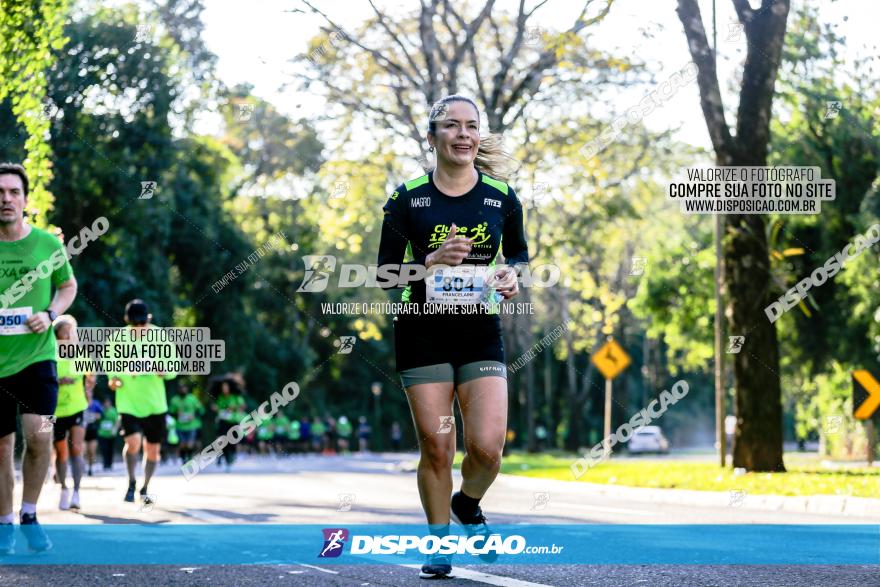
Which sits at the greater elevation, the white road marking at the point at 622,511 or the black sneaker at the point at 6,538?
the black sneaker at the point at 6,538

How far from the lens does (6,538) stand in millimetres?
7973

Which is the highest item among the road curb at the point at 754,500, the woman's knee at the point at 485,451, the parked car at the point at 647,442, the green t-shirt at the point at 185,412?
the green t-shirt at the point at 185,412

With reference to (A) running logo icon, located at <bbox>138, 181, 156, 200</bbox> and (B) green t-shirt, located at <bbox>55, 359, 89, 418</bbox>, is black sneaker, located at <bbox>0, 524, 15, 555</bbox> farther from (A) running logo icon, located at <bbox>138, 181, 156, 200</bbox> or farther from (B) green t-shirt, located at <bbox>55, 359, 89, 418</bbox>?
(A) running logo icon, located at <bbox>138, 181, 156, 200</bbox>

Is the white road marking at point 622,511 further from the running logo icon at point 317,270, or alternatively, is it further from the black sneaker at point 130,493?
the running logo icon at point 317,270

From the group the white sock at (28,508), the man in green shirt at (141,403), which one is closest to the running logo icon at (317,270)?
the man in green shirt at (141,403)

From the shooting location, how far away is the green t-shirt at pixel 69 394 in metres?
13.7

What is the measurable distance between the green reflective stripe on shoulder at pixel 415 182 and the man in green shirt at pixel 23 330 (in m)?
2.45

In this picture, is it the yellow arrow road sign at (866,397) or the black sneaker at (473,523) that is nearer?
the black sneaker at (473,523)

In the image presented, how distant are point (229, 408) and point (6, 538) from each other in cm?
1661

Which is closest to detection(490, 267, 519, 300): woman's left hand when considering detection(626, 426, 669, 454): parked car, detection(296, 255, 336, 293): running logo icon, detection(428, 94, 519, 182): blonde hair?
detection(428, 94, 519, 182): blonde hair

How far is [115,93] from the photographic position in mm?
38250

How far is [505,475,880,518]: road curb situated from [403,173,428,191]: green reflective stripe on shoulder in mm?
7274

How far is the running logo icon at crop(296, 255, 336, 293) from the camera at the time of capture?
155 ft

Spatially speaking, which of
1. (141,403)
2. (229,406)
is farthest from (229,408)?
(141,403)
